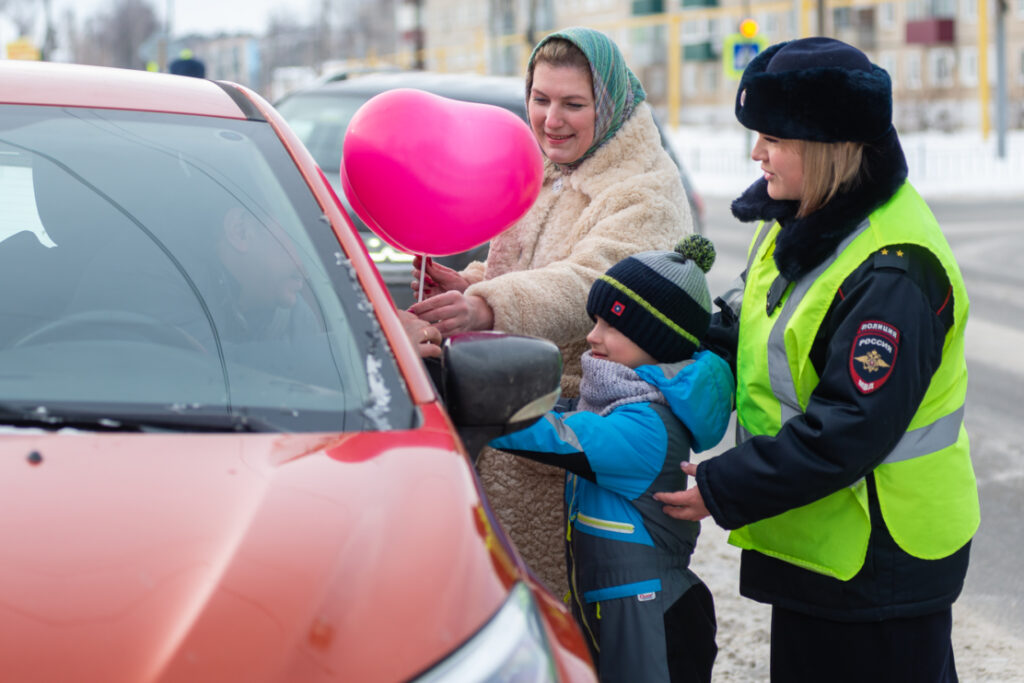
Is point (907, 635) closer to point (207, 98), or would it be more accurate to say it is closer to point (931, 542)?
point (931, 542)

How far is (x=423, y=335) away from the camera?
2.58m

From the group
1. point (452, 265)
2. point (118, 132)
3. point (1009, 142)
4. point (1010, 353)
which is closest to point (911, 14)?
point (1009, 142)

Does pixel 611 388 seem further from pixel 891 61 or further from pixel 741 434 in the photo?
pixel 891 61

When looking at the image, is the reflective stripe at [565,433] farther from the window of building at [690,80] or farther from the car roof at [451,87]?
the window of building at [690,80]

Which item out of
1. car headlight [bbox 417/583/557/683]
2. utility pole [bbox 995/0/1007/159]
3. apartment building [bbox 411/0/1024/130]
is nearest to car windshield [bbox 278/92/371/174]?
car headlight [bbox 417/583/557/683]

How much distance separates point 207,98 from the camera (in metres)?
2.60

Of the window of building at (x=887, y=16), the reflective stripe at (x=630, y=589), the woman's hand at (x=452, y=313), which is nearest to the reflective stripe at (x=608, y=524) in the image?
the reflective stripe at (x=630, y=589)

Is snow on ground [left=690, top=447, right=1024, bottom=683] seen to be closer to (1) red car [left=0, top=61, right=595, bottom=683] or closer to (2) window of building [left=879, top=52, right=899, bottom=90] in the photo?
(1) red car [left=0, top=61, right=595, bottom=683]

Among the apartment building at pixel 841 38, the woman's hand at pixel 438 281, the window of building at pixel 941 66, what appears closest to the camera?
the woman's hand at pixel 438 281

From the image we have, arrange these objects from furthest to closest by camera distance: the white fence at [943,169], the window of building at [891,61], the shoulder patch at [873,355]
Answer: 1. the window of building at [891,61]
2. the white fence at [943,169]
3. the shoulder patch at [873,355]

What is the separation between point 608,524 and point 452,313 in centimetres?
56

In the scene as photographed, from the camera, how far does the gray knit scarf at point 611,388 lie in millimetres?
2650

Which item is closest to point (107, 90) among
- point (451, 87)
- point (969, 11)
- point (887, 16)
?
point (451, 87)

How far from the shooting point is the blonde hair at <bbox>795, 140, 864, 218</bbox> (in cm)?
243
